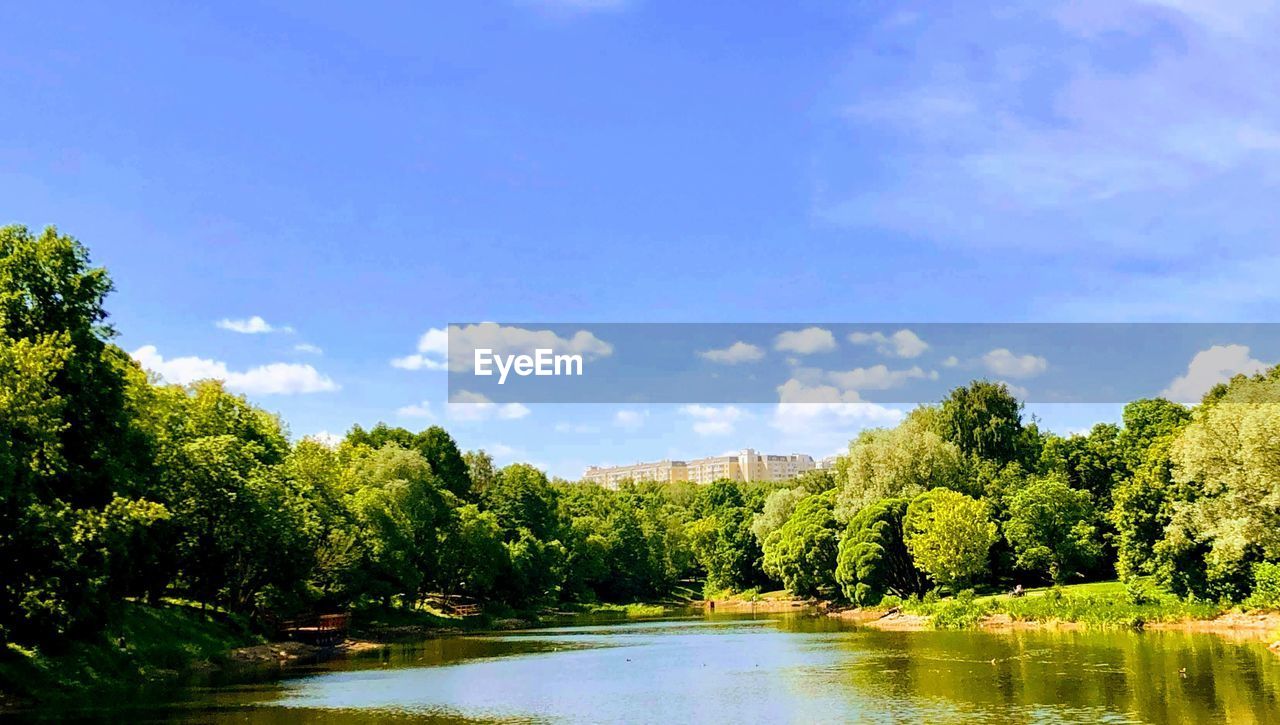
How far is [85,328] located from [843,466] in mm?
75969

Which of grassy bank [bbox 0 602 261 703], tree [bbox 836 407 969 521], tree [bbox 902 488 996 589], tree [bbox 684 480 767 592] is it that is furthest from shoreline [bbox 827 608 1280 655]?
tree [bbox 684 480 767 592]

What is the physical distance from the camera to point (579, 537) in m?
126

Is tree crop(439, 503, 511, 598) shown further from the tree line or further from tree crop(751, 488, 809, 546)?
tree crop(751, 488, 809, 546)

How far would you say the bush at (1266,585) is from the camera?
5188cm

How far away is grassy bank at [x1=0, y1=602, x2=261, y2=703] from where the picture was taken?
39.8m

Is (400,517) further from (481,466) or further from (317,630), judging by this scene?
(481,466)

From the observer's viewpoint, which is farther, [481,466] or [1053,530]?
[481,466]

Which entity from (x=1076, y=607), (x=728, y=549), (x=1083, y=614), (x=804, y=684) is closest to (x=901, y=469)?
(x=1076, y=607)

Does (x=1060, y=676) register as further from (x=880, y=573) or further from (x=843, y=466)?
(x=843, y=466)

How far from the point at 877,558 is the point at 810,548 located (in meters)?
14.2

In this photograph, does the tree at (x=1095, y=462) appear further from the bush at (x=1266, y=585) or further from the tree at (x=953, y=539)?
the bush at (x=1266, y=585)

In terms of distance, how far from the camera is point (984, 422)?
4023 inches

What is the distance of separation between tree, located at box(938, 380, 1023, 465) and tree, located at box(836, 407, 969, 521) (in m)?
4.61

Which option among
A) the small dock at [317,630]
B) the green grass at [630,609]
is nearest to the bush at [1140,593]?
the small dock at [317,630]
